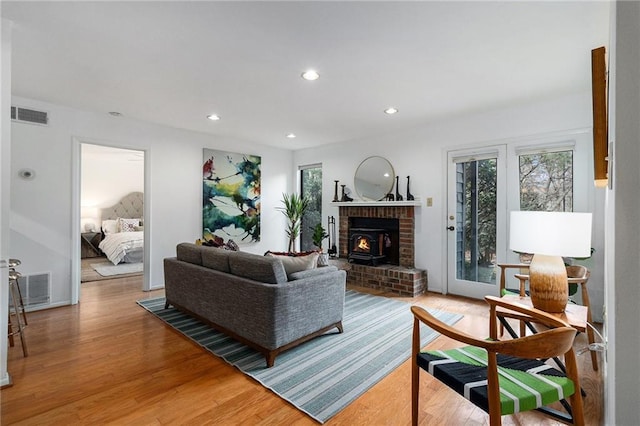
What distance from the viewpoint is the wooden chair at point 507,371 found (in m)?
1.21

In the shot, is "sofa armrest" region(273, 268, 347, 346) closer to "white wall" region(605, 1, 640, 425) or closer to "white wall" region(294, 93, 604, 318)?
"white wall" region(605, 1, 640, 425)

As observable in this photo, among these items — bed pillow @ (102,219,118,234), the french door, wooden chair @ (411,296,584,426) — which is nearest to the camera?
wooden chair @ (411,296,584,426)

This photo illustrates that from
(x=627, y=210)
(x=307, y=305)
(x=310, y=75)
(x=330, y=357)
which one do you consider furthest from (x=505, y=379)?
(x=310, y=75)

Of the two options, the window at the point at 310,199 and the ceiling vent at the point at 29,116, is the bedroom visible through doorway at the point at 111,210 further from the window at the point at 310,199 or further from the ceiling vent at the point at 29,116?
the window at the point at 310,199

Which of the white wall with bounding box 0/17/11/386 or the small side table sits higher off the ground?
the white wall with bounding box 0/17/11/386

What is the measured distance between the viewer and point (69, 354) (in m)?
2.49

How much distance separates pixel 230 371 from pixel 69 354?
1.39m

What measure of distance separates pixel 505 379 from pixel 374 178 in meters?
3.98

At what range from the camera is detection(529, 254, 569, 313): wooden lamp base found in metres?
1.88

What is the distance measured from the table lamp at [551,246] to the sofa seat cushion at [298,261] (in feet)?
5.20

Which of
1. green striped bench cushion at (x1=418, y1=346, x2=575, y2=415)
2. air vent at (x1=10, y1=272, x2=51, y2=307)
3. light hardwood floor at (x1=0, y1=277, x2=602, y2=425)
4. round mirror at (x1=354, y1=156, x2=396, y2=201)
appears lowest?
light hardwood floor at (x1=0, y1=277, x2=602, y2=425)

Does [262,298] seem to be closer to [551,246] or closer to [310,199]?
[551,246]

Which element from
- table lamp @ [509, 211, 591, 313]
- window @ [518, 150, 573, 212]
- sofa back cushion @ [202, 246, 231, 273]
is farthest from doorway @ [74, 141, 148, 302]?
window @ [518, 150, 573, 212]

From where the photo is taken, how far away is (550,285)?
1.88 m
